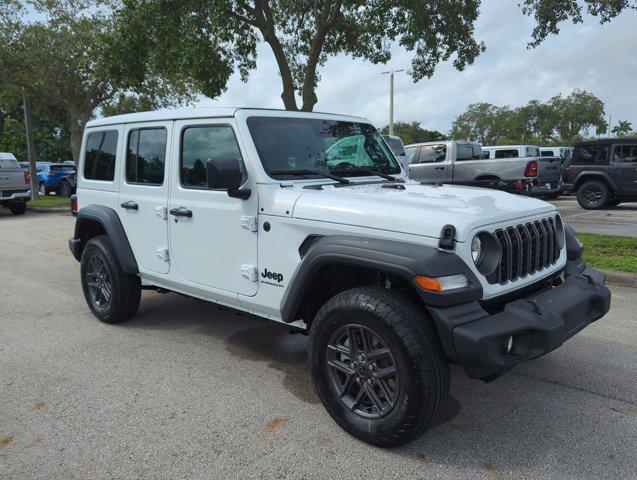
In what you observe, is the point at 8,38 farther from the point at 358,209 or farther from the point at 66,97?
the point at 358,209

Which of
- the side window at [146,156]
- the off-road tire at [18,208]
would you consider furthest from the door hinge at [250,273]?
the off-road tire at [18,208]

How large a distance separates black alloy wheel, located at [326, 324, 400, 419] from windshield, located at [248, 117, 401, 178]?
1.23m

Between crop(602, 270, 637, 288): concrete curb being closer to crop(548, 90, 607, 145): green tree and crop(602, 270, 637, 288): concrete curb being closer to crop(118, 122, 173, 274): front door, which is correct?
crop(118, 122, 173, 274): front door

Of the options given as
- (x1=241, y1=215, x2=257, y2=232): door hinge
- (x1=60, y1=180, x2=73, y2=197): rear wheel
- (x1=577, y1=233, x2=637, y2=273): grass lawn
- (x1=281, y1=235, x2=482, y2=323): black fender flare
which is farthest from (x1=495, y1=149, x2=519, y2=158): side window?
(x1=60, y1=180, x2=73, y2=197): rear wheel

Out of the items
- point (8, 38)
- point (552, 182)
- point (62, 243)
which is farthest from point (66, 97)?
point (552, 182)

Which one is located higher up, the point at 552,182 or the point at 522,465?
the point at 552,182

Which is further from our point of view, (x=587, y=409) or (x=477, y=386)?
(x=477, y=386)

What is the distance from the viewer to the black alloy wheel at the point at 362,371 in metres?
2.74

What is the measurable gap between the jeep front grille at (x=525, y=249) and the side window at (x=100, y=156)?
3.52 meters

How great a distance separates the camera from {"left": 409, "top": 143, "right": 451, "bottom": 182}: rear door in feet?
47.1

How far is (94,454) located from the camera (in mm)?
2756

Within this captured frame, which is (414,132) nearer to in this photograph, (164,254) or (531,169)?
(531,169)

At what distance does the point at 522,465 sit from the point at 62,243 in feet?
31.8

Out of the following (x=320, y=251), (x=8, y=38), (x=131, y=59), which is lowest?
(x=320, y=251)
